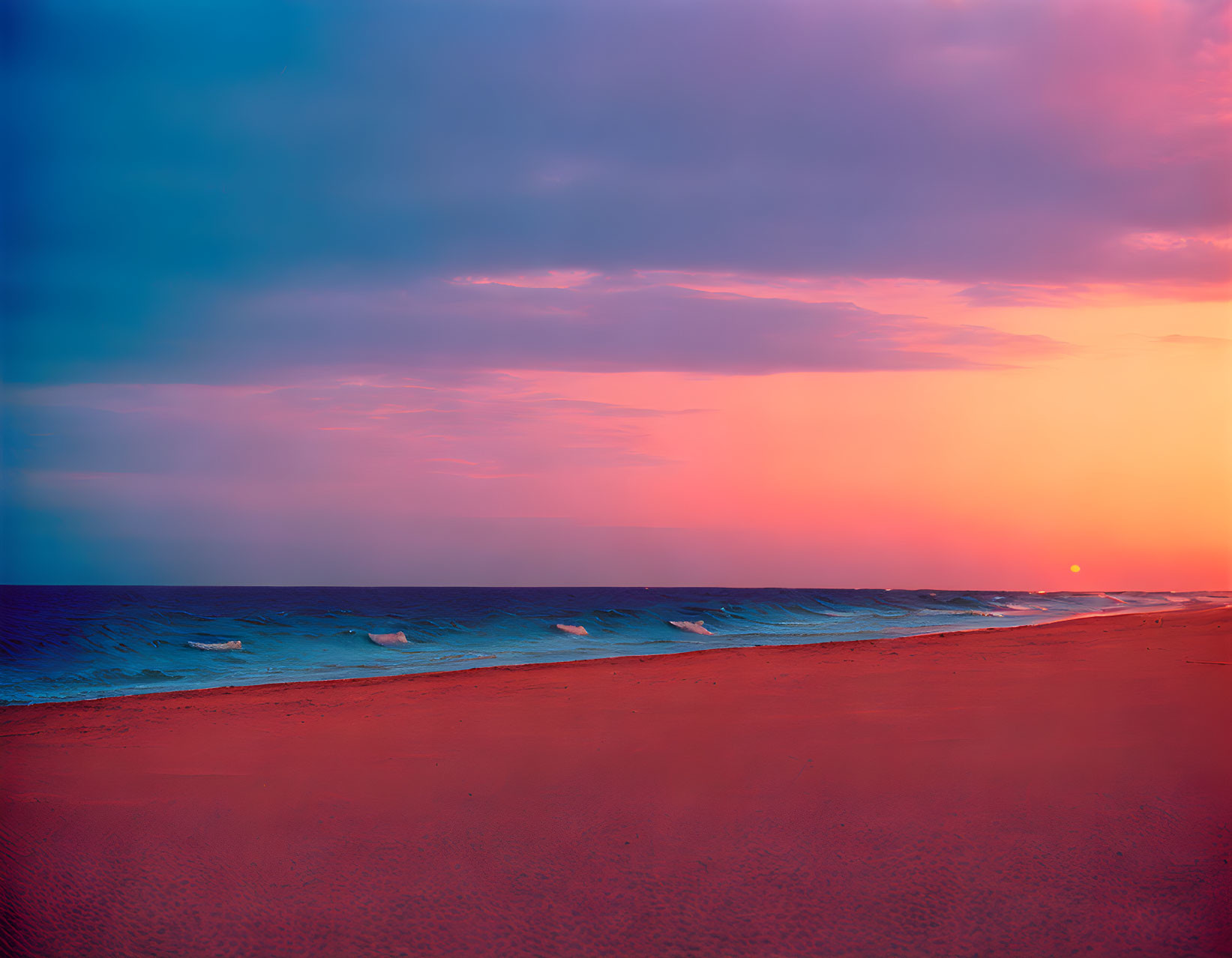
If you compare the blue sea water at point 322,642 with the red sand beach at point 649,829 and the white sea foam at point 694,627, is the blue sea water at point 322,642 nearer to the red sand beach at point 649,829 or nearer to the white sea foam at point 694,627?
the white sea foam at point 694,627

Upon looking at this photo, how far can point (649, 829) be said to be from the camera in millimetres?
4996

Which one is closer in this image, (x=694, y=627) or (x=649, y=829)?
(x=649, y=829)

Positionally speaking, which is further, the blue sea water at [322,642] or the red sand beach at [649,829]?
the blue sea water at [322,642]

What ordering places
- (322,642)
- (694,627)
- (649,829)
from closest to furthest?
1. (649,829)
2. (322,642)
3. (694,627)

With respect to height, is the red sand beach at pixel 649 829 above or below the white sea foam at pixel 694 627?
above

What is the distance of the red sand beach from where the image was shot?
3.79 metres

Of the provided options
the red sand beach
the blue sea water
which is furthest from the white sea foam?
the red sand beach

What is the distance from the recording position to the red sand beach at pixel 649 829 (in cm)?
379

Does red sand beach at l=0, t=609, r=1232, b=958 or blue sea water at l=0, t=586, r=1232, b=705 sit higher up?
red sand beach at l=0, t=609, r=1232, b=958

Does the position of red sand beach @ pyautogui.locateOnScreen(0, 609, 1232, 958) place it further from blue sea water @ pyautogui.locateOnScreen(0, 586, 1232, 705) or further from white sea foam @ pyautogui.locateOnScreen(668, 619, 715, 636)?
white sea foam @ pyautogui.locateOnScreen(668, 619, 715, 636)

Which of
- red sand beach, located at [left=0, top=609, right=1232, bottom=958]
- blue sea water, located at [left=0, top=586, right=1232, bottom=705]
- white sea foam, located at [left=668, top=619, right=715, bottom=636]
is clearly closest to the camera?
red sand beach, located at [left=0, top=609, right=1232, bottom=958]

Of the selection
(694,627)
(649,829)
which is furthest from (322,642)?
(649,829)

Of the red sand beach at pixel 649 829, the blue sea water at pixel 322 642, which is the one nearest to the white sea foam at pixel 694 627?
the blue sea water at pixel 322 642

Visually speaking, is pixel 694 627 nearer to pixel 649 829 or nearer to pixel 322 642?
pixel 322 642
